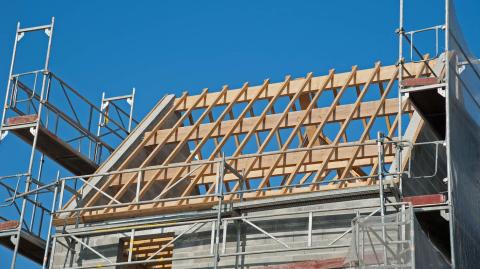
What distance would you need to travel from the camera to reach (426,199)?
20.4 metres

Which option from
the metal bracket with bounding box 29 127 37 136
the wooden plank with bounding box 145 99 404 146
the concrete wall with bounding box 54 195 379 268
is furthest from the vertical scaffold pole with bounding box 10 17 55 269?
the wooden plank with bounding box 145 99 404 146

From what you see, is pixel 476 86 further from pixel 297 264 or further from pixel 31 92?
pixel 31 92

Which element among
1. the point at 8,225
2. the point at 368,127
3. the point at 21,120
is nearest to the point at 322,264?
A: the point at 368,127

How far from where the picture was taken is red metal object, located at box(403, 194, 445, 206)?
2027 cm

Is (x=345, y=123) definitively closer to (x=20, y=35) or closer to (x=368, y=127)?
(x=368, y=127)

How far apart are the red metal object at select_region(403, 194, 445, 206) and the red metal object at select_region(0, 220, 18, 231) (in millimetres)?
8306

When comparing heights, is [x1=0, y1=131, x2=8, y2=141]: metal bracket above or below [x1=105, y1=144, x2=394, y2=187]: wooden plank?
above

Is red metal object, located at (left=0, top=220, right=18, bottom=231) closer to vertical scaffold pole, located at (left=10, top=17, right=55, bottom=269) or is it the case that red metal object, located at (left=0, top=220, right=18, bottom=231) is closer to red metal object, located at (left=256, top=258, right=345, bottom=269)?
vertical scaffold pole, located at (left=10, top=17, right=55, bottom=269)

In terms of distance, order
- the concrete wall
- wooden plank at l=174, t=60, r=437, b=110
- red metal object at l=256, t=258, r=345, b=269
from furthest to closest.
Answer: wooden plank at l=174, t=60, r=437, b=110, the concrete wall, red metal object at l=256, t=258, r=345, b=269

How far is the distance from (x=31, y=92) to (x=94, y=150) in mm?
2539

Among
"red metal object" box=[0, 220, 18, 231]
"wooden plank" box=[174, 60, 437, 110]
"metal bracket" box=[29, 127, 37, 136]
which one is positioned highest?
"wooden plank" box=[174, 60, 437, 110]

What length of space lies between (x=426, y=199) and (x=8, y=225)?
8870 millimetres

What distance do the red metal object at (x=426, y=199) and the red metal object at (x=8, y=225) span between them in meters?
8.31

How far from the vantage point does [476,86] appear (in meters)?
23.7
